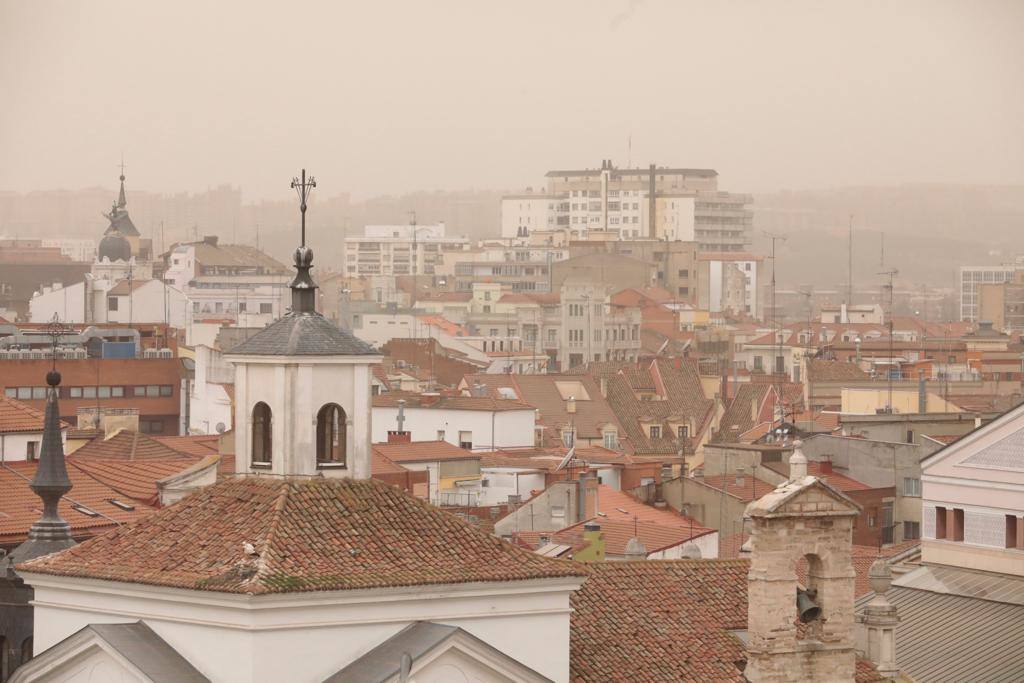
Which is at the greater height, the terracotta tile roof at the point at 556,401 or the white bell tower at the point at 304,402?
the white bell tower at the point at 304,402

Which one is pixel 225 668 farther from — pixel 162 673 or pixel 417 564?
pixel 417 564

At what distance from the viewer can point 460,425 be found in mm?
60438

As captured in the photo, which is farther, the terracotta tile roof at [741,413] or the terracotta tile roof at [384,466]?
the terracotta tile roof at [741,413]

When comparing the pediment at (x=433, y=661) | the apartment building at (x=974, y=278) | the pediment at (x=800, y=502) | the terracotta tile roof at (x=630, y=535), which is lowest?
the terracotta tile roof at (x=630, y=535)

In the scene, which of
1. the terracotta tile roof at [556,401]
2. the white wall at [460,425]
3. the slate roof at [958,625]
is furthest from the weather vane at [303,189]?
the terracotta tile roof at [556,401]

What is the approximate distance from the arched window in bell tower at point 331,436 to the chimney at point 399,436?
32.5 metres

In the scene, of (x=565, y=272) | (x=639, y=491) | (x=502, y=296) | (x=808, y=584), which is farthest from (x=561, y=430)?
(x=565, y=272)

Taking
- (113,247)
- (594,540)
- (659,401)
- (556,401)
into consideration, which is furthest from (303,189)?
(113,247)

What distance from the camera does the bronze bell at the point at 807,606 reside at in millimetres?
19984

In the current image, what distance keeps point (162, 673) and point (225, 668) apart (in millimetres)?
410

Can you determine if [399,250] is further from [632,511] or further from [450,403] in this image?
[632,511]

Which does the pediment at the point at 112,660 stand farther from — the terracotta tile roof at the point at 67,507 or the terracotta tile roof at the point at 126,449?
the terracotta tile roof at the point at 126,449

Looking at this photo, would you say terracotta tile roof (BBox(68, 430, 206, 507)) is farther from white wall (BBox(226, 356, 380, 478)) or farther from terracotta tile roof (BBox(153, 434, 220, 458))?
white wall (BBox(226, 356, 380, 478))

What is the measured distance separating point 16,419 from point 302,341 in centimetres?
1559
